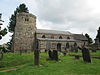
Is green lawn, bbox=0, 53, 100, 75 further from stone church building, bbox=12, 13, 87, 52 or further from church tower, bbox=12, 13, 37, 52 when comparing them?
stone church building, bbox=12, 13, 87, 52

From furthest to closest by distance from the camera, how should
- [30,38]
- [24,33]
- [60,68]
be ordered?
[30,38] < [24,33] < [60,68]

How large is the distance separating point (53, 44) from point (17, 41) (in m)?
12.6

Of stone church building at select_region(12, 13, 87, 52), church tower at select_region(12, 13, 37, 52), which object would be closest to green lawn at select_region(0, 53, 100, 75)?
church tower at select_region(12, 13, 37, 52)

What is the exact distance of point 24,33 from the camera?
41.4m

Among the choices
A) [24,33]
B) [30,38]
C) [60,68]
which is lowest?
[60,68]

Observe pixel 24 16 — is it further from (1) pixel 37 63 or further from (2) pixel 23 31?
(1) pixel 37 63

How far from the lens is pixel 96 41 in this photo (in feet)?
117

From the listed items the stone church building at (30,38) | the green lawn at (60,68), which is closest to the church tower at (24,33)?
the stone church building at (30,38)

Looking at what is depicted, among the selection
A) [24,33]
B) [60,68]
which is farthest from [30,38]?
[60,68]

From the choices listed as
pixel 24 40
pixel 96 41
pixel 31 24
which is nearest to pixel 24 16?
pixel 31 24

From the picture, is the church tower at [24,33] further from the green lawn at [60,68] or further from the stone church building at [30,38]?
the green lawn at [60,68]

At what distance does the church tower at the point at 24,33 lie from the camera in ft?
133

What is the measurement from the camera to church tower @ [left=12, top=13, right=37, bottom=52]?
40.5m

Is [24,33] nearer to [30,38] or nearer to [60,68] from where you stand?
Result: [30,38]
